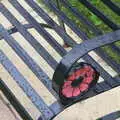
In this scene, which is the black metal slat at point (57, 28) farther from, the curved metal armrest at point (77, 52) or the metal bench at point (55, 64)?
the curved metal armrest at point (77, 52)

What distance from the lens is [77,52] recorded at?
1940mm

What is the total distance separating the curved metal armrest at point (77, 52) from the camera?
1.93 metres

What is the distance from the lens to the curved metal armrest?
193 cm

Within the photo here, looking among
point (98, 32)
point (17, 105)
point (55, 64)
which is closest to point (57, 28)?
point (98, 32)

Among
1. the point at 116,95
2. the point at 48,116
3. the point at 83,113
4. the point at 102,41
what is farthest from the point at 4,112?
the point at 102,41

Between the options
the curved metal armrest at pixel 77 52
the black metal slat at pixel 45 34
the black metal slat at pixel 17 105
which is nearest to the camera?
the curved metal armrest at pixel 77 52

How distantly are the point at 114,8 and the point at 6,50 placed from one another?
1307mm

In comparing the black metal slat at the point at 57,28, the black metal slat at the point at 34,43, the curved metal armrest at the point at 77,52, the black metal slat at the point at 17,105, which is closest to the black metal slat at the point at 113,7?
the black metal slat at the point at 57,28

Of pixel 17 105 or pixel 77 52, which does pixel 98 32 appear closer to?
pixel 17 105

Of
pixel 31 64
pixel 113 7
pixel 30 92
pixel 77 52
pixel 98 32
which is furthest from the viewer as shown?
pixel 98 32

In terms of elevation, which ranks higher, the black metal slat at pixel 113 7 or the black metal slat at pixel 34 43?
the black metal slat at pixel 34 43

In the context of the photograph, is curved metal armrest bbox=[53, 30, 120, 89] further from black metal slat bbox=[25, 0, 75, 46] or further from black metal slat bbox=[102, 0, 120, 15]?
black metal slat bbox=[25, 0, 75, 46]

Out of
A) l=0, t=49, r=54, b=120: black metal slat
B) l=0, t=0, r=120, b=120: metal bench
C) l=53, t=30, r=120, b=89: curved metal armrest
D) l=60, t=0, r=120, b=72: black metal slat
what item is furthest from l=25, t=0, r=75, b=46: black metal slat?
l=53, t=30, r=120, b=89: curved metal armrest

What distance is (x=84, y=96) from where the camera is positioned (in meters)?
2.18
